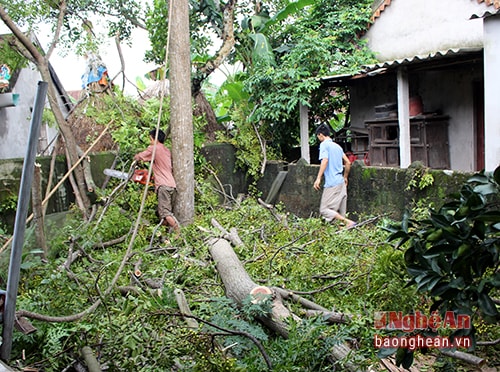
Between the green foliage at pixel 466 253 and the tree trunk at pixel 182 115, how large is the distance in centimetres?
741

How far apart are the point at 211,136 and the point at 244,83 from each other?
1.51 metres

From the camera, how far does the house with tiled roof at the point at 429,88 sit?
1007 centimetres

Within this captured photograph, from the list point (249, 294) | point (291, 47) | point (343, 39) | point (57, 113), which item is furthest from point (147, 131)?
point (249, 294)

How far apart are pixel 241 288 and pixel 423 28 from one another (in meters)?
8.17

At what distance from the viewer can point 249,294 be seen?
17.5 ft

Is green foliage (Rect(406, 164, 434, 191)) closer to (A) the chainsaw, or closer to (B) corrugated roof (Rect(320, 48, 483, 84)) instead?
(B) corrugated roof (Rect(320, 48, 483, 84))

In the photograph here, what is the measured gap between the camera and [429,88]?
11445 millimetres

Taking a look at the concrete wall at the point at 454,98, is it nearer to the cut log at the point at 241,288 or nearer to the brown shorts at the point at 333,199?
the brown shorts at the point at 333,199

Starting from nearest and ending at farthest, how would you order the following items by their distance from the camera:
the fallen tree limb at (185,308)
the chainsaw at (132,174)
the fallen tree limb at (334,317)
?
the fallen tree limb at (334,317), the fallen tree limb at (185,308), the chainsaw at (132,174)

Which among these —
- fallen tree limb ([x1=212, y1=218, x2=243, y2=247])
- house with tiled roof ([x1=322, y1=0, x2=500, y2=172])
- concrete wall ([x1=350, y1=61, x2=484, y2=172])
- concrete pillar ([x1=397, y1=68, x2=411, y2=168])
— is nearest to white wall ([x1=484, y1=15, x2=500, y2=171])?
house with tiled roof ([x1=322, y1=0, x2=500, y2=172])

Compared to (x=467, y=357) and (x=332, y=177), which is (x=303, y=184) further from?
(x=467, y=357)

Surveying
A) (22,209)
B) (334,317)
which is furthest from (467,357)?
(22,209)

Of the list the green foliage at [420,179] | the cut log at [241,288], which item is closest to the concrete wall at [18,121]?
the cut log at [241,288]

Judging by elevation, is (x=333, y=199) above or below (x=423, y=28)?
below
